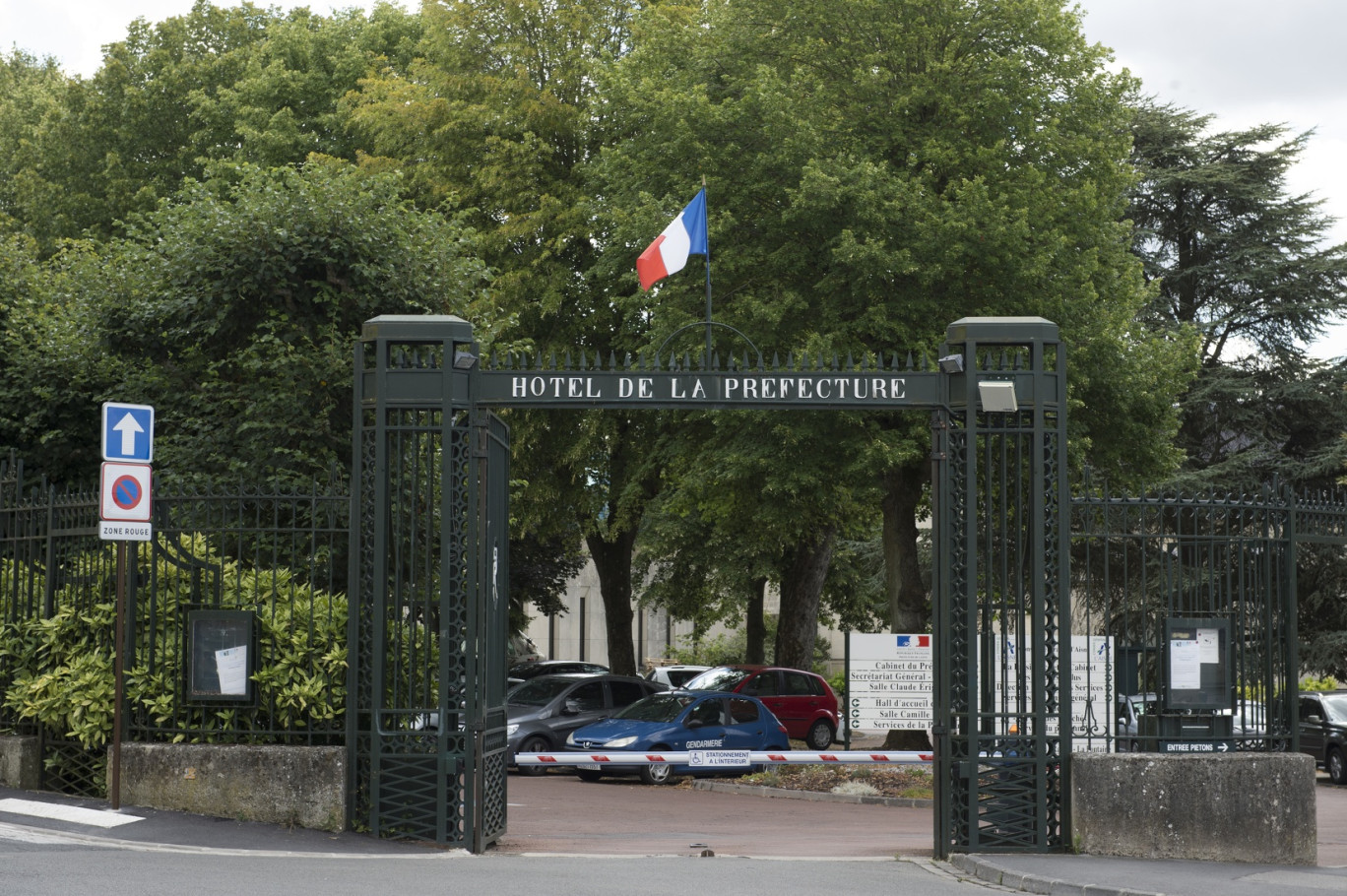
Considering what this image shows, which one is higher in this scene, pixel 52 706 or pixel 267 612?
pixel 267 612

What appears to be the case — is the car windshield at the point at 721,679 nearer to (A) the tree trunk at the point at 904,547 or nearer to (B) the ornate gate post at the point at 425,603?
(A) the tree trunk at the point at 904,547

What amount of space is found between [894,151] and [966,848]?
15.0m

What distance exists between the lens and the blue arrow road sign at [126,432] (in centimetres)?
1118

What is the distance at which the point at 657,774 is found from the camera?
851 inches

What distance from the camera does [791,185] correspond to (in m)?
23.3

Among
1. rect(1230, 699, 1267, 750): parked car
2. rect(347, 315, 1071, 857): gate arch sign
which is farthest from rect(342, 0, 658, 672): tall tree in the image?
rect(1230, 699, 1267, 750): parked car

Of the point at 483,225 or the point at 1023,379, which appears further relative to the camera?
the point at 483,225

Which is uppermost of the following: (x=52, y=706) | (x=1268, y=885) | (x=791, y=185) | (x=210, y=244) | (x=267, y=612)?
(x=791, y=185)

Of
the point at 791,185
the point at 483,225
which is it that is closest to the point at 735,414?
the point at 791,185

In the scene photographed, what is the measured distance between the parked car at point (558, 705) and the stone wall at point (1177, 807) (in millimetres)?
13462

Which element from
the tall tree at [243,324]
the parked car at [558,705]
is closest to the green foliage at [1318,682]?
the parked car at [558,705]

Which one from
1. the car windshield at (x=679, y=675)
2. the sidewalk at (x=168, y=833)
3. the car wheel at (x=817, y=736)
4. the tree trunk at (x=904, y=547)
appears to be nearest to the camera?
the sidewalk at (x=168, y=833)

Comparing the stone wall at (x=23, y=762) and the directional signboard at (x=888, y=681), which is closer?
A: the stone wall at (x=23, y=762)

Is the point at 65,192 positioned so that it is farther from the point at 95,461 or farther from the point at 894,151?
the point at 894,151
